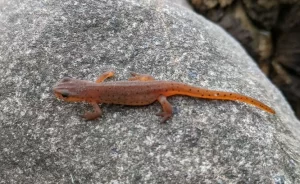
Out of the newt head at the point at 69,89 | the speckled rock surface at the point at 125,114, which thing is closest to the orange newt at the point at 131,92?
the newt head at the point at 69,89

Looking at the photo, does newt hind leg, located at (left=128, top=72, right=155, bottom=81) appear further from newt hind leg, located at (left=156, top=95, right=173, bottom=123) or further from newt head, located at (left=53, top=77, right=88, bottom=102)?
newt head, located at (left=53, top=77, right=88, bottom=102)

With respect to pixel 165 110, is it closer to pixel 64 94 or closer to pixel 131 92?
pixel 131 92

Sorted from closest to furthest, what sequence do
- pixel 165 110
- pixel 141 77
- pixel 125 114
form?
pixel 165 110 < pixel 125 114 < pixel 141 77

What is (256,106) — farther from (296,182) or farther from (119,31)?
(119,31)

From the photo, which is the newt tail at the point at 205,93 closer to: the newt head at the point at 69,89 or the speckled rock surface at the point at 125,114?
the speckled rock surface at the point at 125,114

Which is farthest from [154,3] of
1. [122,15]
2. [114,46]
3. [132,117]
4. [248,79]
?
[132,117]

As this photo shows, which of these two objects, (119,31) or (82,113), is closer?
(82,113)

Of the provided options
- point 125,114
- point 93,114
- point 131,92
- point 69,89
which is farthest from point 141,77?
point 69,89
